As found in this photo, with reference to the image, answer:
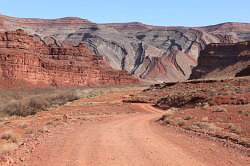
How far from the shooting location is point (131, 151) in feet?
50.0

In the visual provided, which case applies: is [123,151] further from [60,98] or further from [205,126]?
[60,98]

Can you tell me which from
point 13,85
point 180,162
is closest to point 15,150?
point 180,162

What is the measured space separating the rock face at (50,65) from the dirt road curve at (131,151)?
86.8 m

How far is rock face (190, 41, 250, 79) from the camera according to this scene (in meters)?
134

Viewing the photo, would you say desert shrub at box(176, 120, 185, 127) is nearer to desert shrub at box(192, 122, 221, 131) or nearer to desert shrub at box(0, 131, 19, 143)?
desert shrub at box(192, 122, 221, 131)

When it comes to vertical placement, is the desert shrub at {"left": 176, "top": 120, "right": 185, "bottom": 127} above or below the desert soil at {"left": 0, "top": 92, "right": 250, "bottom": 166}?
below

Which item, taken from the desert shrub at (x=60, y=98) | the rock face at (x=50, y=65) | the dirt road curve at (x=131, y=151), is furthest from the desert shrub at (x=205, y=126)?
the rock face at (x=50, y=65)

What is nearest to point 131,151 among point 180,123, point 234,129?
point 234,129

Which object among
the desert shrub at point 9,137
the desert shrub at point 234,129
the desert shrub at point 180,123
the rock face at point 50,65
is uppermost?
the desert shrub at point 234,129

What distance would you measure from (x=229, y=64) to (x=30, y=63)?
54808 millimetres

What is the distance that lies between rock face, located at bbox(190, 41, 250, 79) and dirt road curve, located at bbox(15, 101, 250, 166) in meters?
111

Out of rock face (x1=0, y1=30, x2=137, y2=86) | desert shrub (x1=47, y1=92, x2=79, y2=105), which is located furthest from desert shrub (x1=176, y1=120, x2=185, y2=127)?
rock face (x1=0, y1=30, x2=137, y2=86)

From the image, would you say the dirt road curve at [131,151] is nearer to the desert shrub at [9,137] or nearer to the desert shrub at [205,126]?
the desert shrub at [9,137]

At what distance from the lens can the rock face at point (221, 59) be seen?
440ft
